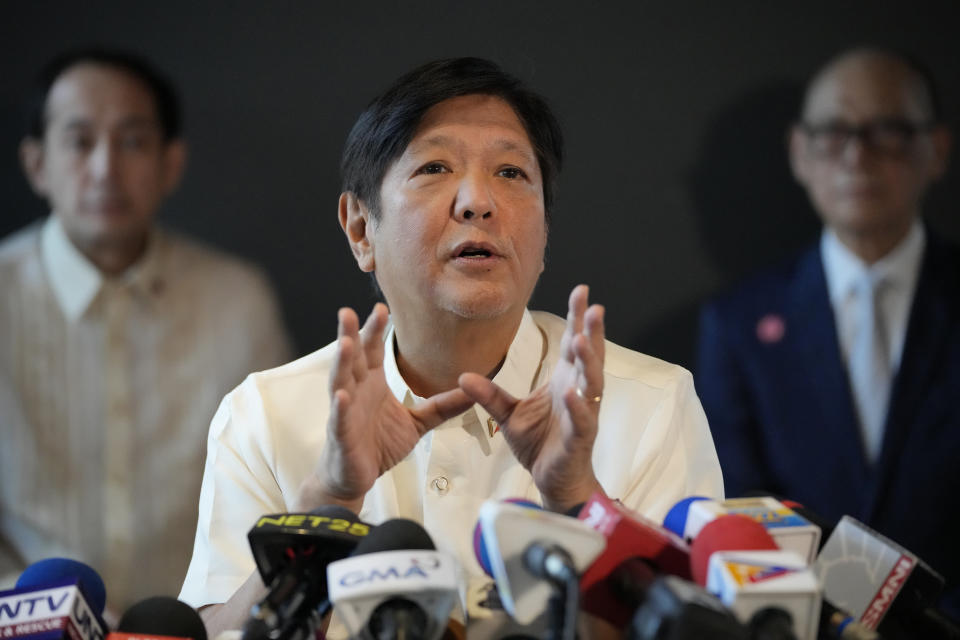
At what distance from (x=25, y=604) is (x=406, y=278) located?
0.81 m

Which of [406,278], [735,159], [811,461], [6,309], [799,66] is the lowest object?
[811,461]

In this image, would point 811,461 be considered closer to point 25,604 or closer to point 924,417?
point 924,417

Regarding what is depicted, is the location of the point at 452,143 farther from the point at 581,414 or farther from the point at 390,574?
the point at 390,574

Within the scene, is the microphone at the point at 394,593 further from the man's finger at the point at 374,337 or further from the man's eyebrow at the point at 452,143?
the man's eyebrow at the point at 452,143

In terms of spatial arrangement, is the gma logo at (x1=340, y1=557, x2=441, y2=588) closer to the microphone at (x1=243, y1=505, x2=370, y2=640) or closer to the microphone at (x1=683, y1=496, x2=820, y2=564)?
the microphone at (x1=243, y1=505, x2=370, y2=640)

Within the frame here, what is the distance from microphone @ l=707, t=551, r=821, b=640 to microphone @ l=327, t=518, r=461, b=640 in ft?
0.87

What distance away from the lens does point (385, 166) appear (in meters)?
1.82

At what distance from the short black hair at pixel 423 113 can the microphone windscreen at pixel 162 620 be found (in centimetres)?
82

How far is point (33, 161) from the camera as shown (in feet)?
9.64

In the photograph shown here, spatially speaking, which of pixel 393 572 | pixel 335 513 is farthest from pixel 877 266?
pixel 393 572

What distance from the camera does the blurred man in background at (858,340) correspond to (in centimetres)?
262

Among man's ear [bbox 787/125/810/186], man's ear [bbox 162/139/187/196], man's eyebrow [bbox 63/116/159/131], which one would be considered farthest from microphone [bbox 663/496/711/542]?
man's eyebrow [bbox 63/116/159/131]

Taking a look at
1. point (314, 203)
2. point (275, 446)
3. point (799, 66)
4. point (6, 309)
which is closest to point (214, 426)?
point (275, 446)

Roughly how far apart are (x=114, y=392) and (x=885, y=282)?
2087 mm
